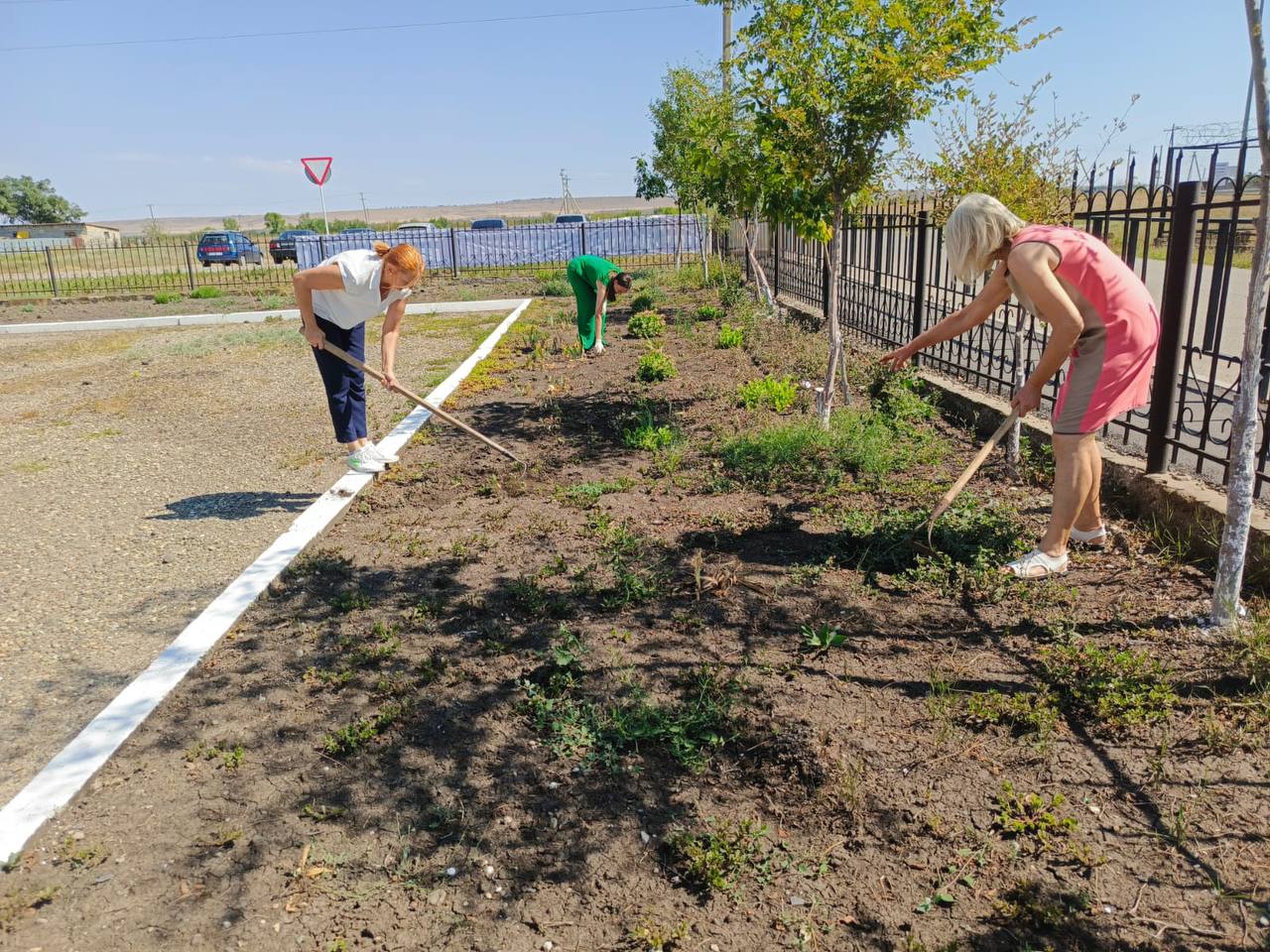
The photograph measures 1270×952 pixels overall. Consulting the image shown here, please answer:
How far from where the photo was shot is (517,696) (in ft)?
10.1

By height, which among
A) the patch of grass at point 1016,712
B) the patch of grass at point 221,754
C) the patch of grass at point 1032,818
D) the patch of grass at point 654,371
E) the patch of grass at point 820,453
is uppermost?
the patch of grass at point 654,371

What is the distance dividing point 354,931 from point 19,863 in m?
1.03

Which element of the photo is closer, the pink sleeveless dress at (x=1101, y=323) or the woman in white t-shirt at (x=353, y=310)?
the pink sleeveless dress at (x=1101, y=323)

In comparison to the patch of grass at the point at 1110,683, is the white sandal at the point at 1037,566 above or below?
above

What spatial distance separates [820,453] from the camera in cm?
540

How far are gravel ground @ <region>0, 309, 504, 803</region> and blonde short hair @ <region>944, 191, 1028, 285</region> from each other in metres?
3.74

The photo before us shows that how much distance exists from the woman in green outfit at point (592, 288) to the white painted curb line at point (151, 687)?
494 centimetres

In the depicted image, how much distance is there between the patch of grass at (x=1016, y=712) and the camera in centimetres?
276

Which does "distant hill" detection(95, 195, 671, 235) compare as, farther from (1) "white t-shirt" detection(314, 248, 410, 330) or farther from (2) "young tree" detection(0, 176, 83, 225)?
(1) "white t-shirt" detection(314, 248, 410, 330)

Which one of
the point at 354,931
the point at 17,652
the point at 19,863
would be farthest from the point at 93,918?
the point at 17,652

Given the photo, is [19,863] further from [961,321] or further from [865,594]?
[961,321]

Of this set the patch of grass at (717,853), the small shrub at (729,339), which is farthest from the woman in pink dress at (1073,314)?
the small shrub at (729,339)

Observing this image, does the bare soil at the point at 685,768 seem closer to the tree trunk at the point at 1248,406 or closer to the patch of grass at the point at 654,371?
the tree trunk at the point at 1248,406

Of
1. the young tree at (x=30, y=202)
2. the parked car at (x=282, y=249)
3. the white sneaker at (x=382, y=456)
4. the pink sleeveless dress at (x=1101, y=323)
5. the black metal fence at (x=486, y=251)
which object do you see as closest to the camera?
the pink sleeveless dress at (x=1101, y=323)
